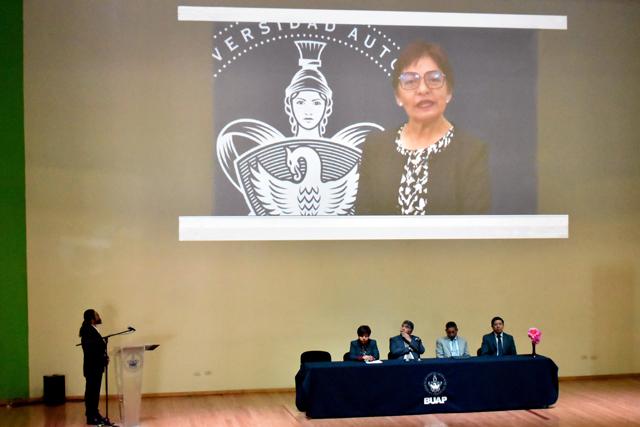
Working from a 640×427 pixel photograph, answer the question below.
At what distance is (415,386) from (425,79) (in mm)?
3574

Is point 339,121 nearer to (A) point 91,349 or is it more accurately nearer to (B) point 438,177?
(B) point 438,177

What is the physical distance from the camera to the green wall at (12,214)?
8.78 metres

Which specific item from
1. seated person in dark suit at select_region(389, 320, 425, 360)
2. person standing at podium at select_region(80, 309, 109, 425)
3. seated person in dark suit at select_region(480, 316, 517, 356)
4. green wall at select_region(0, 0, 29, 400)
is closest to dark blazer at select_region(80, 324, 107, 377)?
person standing at podium at select_region(80, 309, 109, 425)

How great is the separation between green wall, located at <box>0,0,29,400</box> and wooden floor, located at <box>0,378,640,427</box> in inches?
20.2

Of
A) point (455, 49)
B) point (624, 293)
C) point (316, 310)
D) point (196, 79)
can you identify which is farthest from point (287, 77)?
point (624, 293)

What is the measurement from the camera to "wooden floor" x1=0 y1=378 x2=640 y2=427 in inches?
303

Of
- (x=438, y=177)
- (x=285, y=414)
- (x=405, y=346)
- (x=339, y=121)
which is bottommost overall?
(x=285, y=414)

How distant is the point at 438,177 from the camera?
9344 millimetres

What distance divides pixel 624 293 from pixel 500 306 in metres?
1.59

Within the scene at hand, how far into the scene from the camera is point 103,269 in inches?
353

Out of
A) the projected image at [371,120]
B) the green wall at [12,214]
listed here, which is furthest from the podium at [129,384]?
the projected image at [371,120]

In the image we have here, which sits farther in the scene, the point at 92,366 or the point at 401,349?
the point at 401,349

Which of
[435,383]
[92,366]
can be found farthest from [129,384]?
[435,383]

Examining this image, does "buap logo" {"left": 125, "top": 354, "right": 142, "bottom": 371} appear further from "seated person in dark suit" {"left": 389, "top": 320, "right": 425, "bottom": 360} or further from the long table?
"seated person in dark suit" {"left": 389, "top": 320, "right": 425, "bottom": 360}
